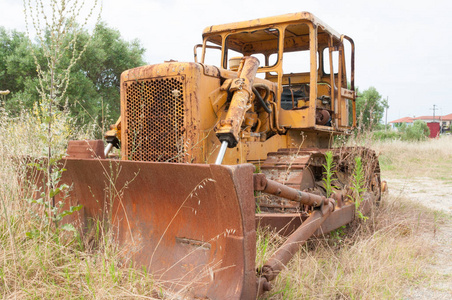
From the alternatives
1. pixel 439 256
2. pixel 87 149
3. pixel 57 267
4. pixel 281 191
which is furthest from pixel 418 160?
pixel 57 267

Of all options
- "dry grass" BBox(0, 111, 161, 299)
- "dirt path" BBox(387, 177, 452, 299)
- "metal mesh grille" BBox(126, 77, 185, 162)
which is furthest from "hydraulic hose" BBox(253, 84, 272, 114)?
"dirt path" BBox(387, 177, 452, 299)

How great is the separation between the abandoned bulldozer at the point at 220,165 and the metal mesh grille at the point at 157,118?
0.01 meters

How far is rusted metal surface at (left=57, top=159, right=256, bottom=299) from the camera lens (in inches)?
87.7

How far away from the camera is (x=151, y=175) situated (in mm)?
2727

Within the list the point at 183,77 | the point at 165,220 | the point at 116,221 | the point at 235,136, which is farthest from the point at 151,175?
the point at 183,77

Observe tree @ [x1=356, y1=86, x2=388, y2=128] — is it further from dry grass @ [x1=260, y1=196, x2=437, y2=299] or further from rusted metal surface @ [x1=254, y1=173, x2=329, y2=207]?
rusted metal surface @ [x1=254, y1=173, x2=329, y2=207]

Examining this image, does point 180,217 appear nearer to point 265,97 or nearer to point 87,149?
point 87,149

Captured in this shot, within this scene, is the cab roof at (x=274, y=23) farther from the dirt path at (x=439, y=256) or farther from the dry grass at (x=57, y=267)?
the dirt path at (x=439, y=256)

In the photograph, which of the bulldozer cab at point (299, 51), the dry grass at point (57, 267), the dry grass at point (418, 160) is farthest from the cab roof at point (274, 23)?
the dry grass at point (418, 160)

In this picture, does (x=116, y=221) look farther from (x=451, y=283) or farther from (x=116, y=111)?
(x=116, y=111)

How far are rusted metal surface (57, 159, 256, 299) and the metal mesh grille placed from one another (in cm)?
55

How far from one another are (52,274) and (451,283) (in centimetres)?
310

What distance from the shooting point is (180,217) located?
273cm

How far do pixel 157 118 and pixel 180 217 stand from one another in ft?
3.88
